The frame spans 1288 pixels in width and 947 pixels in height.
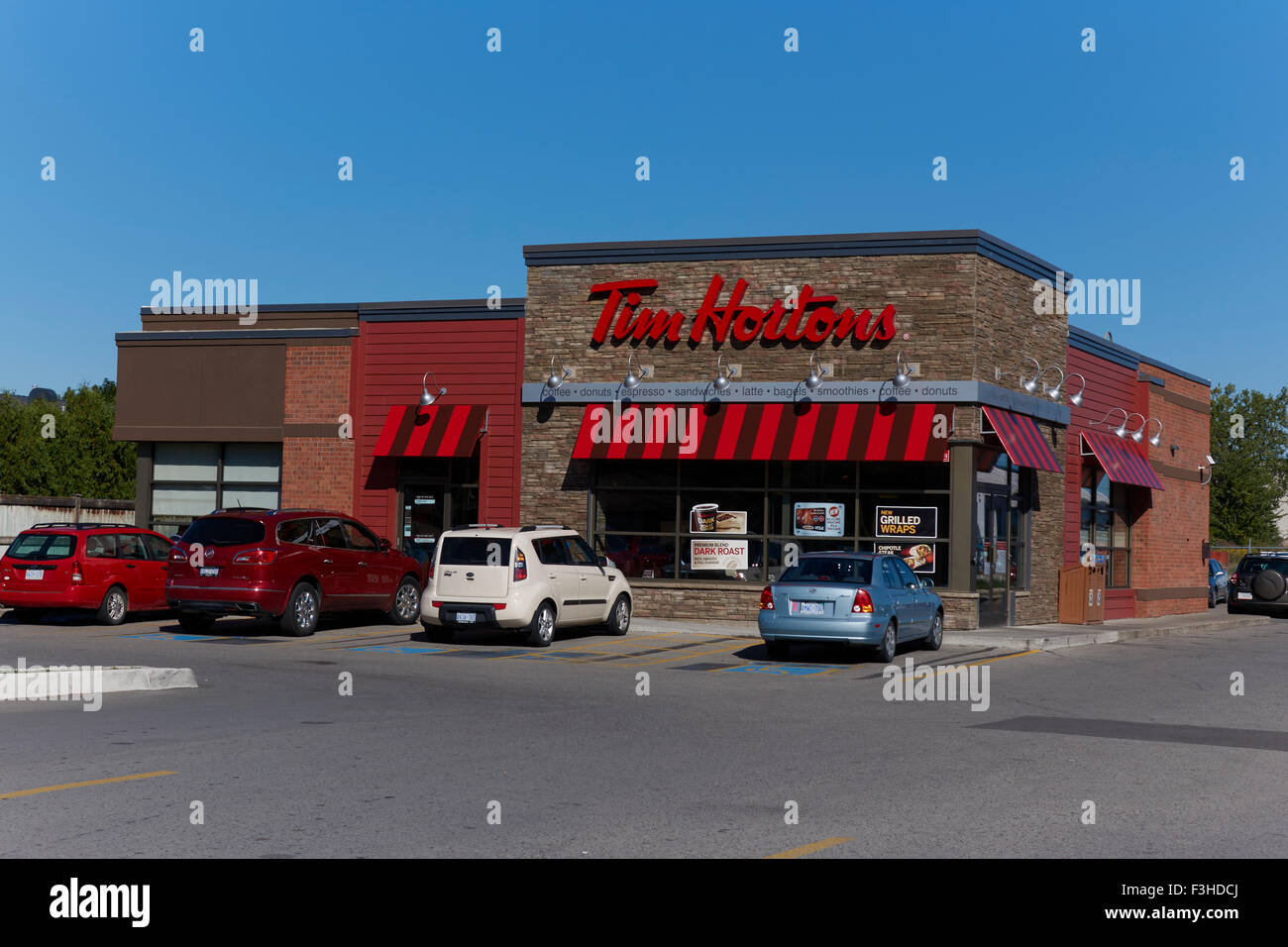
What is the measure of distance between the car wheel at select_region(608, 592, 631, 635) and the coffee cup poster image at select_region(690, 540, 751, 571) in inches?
160

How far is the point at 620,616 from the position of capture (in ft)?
76.6

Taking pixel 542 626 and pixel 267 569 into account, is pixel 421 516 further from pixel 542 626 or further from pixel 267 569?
pixel 542 626

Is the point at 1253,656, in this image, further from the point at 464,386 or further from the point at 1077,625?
the point at 464,386

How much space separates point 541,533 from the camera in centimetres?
2127

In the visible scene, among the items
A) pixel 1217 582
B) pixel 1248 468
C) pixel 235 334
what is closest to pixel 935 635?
pixel 235 334

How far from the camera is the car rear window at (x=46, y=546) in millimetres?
22734

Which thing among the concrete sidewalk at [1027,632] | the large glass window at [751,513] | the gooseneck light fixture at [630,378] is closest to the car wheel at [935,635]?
the concrete sidewalk at [1027,632]

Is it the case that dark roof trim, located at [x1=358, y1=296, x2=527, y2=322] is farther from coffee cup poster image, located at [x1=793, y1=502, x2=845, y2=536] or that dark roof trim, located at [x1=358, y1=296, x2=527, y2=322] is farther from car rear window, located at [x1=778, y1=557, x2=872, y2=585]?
car rear window, located at [x1=778, y1=557, x2=872, y2=585]

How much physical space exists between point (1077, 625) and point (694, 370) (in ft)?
31.4

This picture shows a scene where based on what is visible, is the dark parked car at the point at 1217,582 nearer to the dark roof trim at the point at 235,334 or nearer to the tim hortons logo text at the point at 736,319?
the tim hortons logo text at the point at 736,319

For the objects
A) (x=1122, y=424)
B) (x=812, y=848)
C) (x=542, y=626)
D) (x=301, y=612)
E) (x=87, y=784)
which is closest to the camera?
(x=812, y=848)

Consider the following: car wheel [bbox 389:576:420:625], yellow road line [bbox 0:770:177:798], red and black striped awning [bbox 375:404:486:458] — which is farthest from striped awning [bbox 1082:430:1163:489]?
yellow road line [bbox 0:770:177:798]

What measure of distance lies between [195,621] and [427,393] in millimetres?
8556

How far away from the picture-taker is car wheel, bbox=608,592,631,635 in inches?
914
